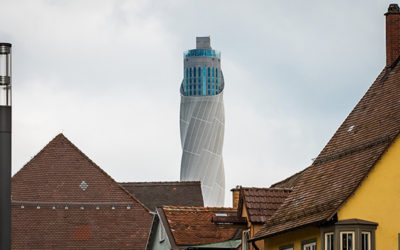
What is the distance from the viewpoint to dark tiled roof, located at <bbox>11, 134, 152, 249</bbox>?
268 ft

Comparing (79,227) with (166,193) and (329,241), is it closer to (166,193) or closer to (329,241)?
(166,193)

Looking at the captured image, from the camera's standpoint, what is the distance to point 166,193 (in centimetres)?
9069

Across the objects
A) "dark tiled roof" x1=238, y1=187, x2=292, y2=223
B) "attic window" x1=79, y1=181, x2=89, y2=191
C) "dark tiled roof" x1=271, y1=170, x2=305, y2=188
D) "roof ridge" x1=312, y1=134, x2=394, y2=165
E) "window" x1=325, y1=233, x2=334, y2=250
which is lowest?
"window" x1=325, y1=233, x2=334, y2=250

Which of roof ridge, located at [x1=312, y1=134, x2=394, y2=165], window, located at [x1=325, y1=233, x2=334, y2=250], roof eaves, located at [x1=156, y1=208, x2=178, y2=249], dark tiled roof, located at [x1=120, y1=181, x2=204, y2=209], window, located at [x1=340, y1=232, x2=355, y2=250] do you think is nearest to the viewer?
window, located at [x1=340, y1=232, x2=355, y2=250]

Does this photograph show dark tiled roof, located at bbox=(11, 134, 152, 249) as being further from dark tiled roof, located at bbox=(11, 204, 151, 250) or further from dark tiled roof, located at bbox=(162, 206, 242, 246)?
dark tiled roof, located at bbox=(162, 206, 242, 246)

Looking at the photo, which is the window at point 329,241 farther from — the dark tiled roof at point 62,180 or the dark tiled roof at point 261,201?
the dark tiled roof at point 62,180

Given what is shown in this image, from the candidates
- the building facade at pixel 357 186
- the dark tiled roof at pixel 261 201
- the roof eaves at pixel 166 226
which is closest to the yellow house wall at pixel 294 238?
the building facade at pixel 357 186

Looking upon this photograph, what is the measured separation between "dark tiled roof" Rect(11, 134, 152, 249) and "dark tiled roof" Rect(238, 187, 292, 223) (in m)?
32.6

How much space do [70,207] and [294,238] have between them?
42.7 metres

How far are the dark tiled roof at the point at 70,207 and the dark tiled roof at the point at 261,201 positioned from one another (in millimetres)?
32591

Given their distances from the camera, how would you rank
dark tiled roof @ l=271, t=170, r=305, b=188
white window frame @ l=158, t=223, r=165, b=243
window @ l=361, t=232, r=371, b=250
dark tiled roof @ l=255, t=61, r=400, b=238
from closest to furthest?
window @ l=361, t=232, r=371, b=250
dark tiled roof @ l=255, t=61, r=400, b=238
dark tiled roof @ l=271, t=170, r=305, b=188
white window frame @ l=158, t=223, r=165, b=243

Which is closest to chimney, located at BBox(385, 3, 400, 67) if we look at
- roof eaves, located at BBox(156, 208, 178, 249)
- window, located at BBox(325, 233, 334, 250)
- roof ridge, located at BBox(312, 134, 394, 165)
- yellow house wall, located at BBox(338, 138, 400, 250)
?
roof ridge, located at BBox(312, 134, 394, 165)

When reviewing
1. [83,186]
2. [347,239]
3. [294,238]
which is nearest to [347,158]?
[294,238]

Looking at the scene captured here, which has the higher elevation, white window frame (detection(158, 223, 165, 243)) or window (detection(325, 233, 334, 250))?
white window frame (detection(158, 223, 165, 243))
